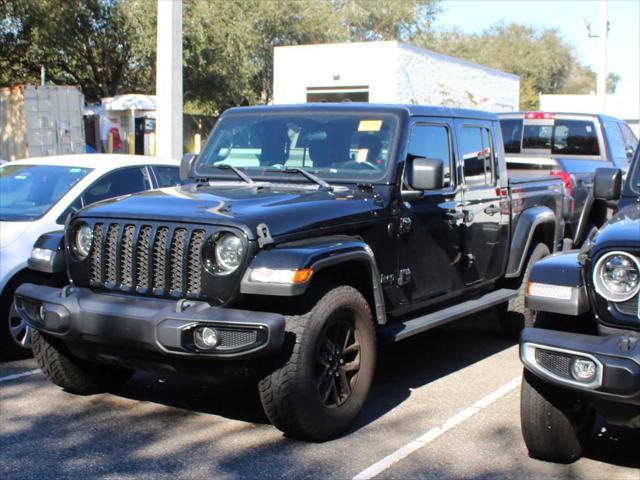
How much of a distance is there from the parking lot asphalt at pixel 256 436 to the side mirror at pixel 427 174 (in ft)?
4.85

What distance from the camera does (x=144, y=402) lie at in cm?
559

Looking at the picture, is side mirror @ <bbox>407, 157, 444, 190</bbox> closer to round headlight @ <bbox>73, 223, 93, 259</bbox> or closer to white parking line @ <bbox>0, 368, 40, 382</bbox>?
round headlight @ <bbox>73, 223, 93, 259</bbox>

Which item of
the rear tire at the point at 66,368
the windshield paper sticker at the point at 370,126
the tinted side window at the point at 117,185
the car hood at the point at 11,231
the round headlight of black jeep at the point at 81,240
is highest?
the windshield paper sticker at the point at 370,126

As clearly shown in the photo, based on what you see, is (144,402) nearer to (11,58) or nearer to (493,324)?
(493,324)

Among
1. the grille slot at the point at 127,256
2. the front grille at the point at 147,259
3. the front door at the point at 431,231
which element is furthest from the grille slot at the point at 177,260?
the front door at the point at 431,231

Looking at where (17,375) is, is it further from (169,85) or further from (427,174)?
(169,85)

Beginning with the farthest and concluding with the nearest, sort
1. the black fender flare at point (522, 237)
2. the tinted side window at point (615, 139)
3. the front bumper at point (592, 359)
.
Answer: the tinted side window at point (615, 139) → the black fender flare at point (522, 237) → the front bumper at point (592, 359)

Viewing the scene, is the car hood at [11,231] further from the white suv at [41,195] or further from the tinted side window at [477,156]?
the tinted side window at [477,156]

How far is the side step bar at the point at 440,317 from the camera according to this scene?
17.9ft

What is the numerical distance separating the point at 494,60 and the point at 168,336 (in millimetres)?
62561

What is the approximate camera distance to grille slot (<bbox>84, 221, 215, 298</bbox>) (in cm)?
463

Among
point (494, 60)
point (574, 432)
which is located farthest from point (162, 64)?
point (494, 60)

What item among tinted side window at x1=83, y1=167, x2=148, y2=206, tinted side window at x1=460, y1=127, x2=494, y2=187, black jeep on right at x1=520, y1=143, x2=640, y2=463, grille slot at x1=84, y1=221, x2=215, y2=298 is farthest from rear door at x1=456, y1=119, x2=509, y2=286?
tinted side window at x1=83, y1=167, x2=148, y2=206

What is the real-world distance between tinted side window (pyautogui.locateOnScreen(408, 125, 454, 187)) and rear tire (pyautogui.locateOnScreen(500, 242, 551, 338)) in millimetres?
1492
